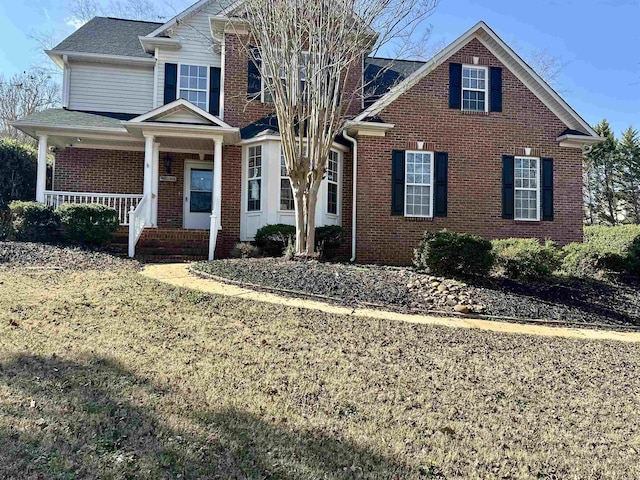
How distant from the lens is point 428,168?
13016 mm

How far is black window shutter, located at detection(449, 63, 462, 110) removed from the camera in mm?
13158

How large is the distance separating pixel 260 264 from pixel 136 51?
9.96m

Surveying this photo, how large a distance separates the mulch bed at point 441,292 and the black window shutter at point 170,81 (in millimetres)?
7246

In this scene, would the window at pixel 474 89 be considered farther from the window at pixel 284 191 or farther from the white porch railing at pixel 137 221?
the white porch railing at pixel 137 221

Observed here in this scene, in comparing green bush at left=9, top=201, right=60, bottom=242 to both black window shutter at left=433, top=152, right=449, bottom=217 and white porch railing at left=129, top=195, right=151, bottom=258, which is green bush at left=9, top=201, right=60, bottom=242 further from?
black window shutter at left=433, top=152, right=449, bottom=217

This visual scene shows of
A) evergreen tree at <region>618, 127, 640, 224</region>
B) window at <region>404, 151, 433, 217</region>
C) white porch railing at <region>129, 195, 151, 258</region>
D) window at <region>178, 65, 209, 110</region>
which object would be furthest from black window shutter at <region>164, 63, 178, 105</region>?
evergreen tree at <region>618, 127, 640, 224</region>

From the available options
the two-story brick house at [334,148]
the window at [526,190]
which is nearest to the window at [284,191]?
the two-story brick house at [334,148]

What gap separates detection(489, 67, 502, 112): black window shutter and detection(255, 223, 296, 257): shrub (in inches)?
270

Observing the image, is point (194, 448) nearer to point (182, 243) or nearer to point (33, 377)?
point (33, 377)

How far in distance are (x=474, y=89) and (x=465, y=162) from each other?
85.6 inches

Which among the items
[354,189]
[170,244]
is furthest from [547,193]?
[170,244]

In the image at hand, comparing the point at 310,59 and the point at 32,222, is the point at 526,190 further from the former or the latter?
the point at 32,222

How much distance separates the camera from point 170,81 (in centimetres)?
1441

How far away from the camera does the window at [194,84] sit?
14.5 metres
